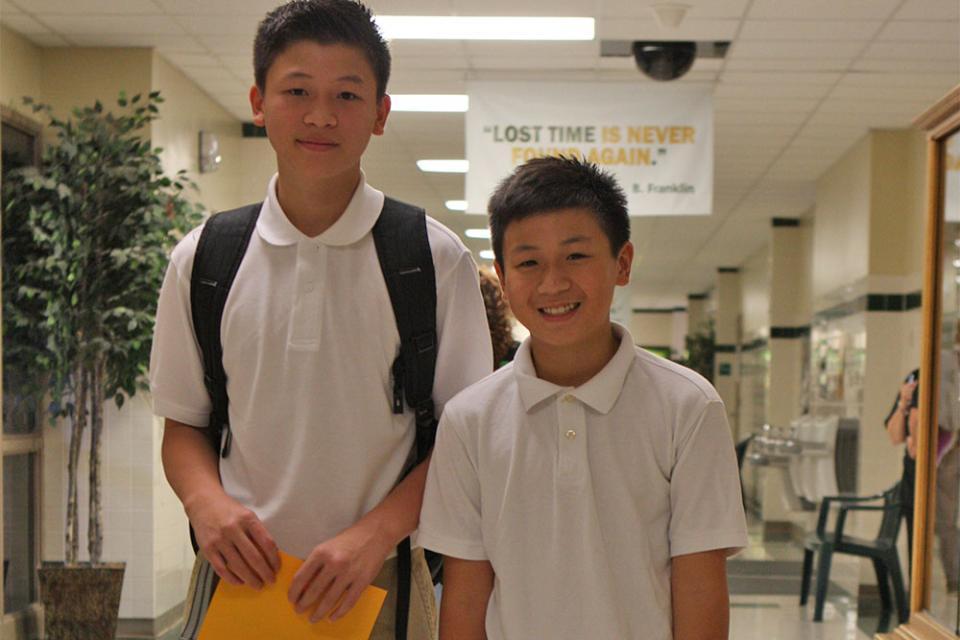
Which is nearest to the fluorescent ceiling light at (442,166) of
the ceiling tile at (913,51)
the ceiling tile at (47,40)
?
the ceiling tile at (47,40)

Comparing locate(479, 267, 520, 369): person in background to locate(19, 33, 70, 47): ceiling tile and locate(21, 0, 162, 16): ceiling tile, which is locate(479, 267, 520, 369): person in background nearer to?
locate(21, 0, 162, 16): ceiling tile

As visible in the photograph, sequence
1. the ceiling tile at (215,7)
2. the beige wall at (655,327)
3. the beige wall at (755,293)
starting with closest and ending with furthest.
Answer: the ceiling tile at (215,7), the beige wall at (755,293), the beige wall at (655,327)

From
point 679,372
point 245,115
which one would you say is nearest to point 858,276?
point 245,115

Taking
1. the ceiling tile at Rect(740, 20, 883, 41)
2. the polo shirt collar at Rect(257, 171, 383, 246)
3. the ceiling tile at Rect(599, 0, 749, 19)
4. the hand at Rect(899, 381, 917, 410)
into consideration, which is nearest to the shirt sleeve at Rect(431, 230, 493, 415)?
the polo shirt collar at Rect(257, 171, 383, 246)

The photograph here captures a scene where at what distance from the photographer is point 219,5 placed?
5578 millimetres

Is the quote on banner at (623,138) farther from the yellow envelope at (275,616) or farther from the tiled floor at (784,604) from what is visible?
the yellow envelope at (275,616)

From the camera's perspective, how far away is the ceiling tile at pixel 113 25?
229 inches

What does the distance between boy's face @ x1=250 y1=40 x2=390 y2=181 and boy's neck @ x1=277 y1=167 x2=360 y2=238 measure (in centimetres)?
3

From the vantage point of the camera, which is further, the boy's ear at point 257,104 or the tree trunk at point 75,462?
the tree trunk at point 75,462

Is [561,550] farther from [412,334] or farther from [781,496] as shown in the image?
[781,496]

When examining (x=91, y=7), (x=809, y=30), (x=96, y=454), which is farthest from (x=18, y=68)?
(x=809, y=30)

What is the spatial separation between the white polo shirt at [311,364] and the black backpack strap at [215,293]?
12 mm

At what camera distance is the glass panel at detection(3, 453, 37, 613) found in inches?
234

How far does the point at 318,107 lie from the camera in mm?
1557
